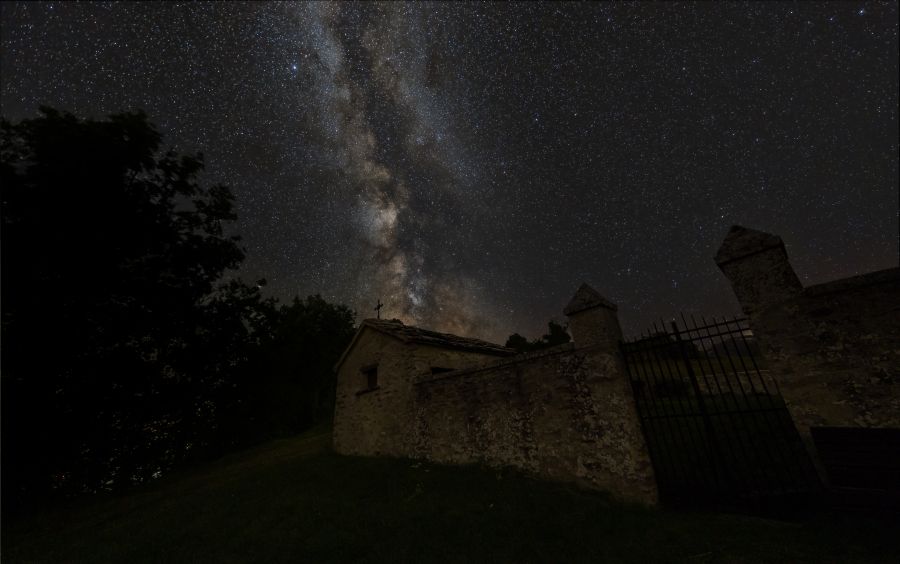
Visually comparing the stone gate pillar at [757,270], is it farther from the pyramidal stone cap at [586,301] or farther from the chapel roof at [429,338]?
the chapel roof at [429,338]

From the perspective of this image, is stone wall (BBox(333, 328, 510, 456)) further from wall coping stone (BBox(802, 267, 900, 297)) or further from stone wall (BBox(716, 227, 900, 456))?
wall coping stone (BBox(802, 267, 900, 297))

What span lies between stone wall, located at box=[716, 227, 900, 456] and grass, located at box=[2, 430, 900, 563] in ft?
4.63

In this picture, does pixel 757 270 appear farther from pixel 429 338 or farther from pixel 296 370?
pixel 296 370

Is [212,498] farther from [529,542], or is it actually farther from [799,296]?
[799,296]

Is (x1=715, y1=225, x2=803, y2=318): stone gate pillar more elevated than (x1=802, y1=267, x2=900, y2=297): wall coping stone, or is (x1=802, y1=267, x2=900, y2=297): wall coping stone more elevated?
(x1=715, y1=225, x2=803, y2=318): stone gate pillar

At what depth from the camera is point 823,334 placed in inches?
204

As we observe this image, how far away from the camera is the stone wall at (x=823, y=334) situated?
4734 mm

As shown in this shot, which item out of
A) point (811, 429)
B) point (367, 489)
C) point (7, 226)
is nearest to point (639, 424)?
point (811, 429)

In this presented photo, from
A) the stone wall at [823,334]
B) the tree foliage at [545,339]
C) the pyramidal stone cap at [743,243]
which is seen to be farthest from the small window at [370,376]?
the tree foliage at [545,339]

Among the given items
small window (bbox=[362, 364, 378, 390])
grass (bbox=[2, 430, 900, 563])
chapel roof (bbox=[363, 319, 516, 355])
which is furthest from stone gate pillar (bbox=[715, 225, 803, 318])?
small window (bbox=[362, 364, 378, 390])

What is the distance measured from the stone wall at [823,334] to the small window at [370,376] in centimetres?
1075

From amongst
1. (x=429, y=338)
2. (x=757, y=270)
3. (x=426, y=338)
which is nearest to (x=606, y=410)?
(x=757, y=270)

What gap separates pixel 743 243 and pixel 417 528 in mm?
7448

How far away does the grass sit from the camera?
14.2ft
